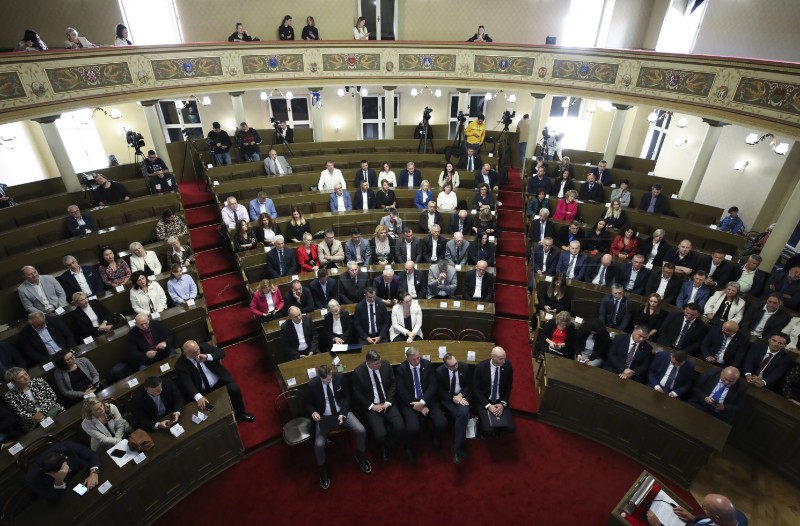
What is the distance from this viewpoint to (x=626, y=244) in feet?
25.3

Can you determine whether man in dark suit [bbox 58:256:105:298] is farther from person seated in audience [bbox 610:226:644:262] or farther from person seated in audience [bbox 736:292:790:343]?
person seated in audience [bbox 736:292:790:343]

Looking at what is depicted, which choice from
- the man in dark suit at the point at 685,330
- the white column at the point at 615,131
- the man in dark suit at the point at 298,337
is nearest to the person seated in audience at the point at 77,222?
the man in dark suit at the point at 298,337

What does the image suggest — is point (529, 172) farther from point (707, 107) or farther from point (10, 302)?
point (10, 302)

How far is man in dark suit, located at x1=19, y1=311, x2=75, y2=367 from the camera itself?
216 inches

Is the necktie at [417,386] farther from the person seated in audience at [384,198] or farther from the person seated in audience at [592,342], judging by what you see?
the person seated in audience at [384,198]

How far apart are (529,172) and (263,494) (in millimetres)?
8998

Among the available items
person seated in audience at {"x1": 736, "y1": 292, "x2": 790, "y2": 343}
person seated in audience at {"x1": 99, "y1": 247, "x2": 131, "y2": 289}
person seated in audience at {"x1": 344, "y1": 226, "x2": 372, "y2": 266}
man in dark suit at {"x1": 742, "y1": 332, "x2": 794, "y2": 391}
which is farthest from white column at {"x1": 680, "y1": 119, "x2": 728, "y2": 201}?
person seated in audience at {"x1": 99, "y1": 247, "x2": 131, "y2": 289}

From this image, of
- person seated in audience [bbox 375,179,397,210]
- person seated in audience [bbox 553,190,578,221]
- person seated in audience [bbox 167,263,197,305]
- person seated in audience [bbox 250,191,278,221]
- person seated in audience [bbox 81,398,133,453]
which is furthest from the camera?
person seated in audience [bbox 375,179,397,210]

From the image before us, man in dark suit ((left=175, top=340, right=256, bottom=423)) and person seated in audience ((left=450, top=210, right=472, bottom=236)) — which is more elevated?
person seated in audience ((left=450, top=210, right=472, bottom=236))

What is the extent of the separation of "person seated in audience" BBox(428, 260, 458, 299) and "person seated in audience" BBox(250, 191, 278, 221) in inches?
140

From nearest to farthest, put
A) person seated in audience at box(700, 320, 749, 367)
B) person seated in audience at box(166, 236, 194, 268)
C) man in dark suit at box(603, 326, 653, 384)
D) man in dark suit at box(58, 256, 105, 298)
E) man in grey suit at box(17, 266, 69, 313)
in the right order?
man in dark suit at box(603, 326, 653, 384)
person seated in audience at box(700, 320, 749, 367)
man in grey suit at box(17, 266, 69, 313)
man in dark suit at box(58, 256, 105, 298)
person seated in audience at box(166, 236, 194, 268)

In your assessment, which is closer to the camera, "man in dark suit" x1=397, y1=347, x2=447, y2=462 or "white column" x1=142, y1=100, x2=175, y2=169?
"man in dark suit" x1=397, y1=347, x2=447, y2=462

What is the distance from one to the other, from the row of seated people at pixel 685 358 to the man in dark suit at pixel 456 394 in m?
1.49

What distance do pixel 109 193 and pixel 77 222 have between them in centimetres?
110
